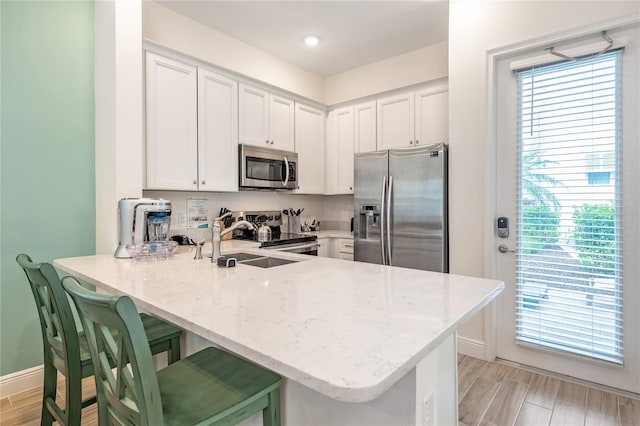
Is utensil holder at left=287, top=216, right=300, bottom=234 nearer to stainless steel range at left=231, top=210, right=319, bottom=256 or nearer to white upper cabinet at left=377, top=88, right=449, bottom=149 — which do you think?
stainless steel range at left=231, top=210, right=319, bottom=256

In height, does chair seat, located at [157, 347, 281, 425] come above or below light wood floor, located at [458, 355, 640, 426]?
above

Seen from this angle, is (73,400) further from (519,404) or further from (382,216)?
(382,216)

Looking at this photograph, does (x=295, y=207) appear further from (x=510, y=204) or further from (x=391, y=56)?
(x=510, y=204)

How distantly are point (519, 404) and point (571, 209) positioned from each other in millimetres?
1296

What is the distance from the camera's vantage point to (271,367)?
2.46 feet

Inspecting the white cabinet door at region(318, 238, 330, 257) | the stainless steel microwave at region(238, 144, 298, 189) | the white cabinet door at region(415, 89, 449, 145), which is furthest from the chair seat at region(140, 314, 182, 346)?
the white cabinet door at region(415, 89, 449, 145)

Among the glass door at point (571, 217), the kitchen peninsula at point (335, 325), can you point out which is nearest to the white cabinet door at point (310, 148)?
the glass door at point (571, 217)

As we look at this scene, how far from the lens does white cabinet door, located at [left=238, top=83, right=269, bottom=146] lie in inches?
134

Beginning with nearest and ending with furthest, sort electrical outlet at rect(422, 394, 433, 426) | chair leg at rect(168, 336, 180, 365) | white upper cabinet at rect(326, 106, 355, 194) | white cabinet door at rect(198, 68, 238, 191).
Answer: electrical outlet at rect(422, 394, 433, 426) < chair leg at rect(168, 336, 180, 365) < white cabinet door at rect(198, 68, 238, 191) < white upper cabinet at rect(326, 106, 355, 194)

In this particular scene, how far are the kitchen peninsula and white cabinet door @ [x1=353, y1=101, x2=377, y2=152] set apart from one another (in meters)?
2.53

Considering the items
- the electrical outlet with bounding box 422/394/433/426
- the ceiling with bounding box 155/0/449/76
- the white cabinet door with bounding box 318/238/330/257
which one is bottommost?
the electrical outlet with bounding box 422/394/433/426

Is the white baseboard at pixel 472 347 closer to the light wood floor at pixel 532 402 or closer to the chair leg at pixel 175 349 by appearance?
the light wood floor at pixel 532 402

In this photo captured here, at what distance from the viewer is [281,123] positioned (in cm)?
381

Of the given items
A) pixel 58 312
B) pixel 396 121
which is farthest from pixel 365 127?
pixel 58 312
